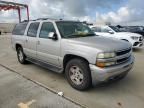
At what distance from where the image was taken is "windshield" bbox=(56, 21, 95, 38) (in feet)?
15.5

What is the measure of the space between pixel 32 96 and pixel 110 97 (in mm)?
1877

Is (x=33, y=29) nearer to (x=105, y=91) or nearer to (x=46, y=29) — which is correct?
(x=46, y=29)

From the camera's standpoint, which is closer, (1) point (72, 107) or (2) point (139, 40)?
(1) point (72, 107)

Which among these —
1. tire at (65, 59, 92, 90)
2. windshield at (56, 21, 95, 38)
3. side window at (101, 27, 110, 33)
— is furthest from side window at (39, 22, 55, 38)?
side window at (101, 27, 110, 33)

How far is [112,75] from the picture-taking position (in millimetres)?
3781

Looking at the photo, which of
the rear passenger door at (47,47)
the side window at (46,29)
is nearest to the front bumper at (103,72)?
the rear passenger door at (47,47)

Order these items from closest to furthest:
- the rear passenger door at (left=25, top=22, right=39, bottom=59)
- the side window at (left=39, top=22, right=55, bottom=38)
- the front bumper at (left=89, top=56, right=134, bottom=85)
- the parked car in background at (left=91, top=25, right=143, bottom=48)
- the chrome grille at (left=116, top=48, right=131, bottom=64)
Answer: the front bumper at (left=89, top=56, right=134, bottom=85)
the chrome grille at (left=116, top=48, right=131, bottom=64)
the side window at (left=39, top=22, right=55, bottom=38)
the rear passenger door at (left=25, top=22, right=39, bottom=59)
the parked car in background at (left=91, top=25, right=143, bottom=48)

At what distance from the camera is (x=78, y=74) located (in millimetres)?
4207

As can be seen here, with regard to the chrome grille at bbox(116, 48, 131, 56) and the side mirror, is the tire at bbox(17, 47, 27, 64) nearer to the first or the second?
the side mirror

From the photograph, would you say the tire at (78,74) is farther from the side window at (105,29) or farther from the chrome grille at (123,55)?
the side window at (105,29)

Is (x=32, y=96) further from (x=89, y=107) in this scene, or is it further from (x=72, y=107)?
(x=89, y=107)

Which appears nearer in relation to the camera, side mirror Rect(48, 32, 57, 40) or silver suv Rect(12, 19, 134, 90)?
silver suv Rect(12, 19, 134, 90)

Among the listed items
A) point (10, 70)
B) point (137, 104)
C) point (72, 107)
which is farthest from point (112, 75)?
point (10, 70)

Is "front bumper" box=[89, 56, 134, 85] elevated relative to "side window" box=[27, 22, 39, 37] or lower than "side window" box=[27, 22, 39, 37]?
lower
